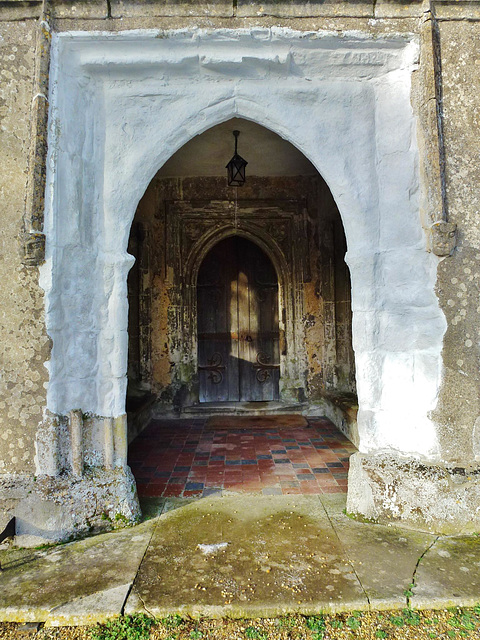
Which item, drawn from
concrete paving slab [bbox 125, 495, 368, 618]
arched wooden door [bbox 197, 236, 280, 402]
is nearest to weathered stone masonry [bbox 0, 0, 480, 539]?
concrete paving slab [bbox 125, 495, 368, 618]

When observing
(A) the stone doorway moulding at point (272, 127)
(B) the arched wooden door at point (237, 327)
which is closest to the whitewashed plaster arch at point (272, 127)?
(A) the stone doorway moulding at point (272, 127)

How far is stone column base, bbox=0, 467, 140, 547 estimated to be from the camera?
234 cm

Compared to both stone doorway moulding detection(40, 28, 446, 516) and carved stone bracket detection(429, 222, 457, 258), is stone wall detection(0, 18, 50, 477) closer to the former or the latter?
stone doorway moulding detection(40, 28, 446, 516)

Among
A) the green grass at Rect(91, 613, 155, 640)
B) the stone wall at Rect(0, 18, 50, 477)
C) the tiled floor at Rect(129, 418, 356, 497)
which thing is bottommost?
the green grass at Rect(91, 613, 155, 640)

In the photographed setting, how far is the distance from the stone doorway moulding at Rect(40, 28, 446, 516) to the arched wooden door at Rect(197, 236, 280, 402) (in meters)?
3.06

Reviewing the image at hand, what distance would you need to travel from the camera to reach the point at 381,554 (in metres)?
2.16

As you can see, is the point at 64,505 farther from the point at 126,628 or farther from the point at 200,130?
the point at 200,130

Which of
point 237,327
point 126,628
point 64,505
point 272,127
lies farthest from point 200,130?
point 237,327

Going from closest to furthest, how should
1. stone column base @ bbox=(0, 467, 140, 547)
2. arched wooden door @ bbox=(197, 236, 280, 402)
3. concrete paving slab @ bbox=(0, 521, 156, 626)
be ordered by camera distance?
concrete paving slab @ bbox=(0, 521, 156, 626) < stone column base @ bbox=(0, 467, 140, 547) < arched wooden door @ bbox=(197, 236, 280, 402)

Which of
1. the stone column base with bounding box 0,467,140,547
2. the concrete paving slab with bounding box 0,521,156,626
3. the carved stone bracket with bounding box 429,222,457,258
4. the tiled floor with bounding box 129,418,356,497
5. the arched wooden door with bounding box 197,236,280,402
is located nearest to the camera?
the concrete paving slab with bounding box 0,521,156,626

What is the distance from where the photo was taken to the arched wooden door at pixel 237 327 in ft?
18.8

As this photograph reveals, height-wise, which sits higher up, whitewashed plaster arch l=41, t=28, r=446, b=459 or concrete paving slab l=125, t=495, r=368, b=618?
whitewashed plaster arch l=41, t=28, r=446, b=459

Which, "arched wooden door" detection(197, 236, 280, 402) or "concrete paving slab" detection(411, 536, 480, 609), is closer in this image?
"concrete paving slab" detection(411, 536, 480, 609)

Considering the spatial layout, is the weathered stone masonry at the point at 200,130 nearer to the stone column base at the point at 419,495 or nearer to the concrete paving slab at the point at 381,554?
the stone column base at the point at 419,495
